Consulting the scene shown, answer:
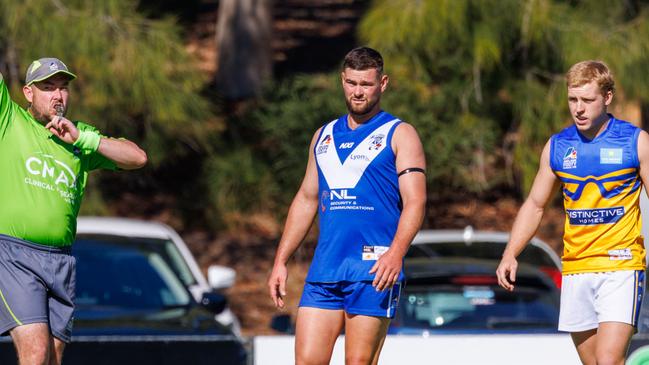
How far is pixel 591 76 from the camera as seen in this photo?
613 cm

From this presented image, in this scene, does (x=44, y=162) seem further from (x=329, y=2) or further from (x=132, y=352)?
(x=329, y=2)

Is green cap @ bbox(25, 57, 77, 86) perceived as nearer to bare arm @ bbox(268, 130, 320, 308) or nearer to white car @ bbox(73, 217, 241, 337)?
bare arm @ bbox(268, 130, 320, 308)

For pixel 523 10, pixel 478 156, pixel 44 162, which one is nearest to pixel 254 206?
pixel 478 156

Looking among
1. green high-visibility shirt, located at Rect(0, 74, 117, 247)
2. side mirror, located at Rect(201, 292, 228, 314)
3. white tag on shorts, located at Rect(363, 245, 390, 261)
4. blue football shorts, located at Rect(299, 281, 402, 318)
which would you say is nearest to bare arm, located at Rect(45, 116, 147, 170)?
green high-visibility shirt, located at Rect(0, 74, 117, 247)

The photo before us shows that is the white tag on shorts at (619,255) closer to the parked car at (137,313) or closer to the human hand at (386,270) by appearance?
the human hand at (386,270)

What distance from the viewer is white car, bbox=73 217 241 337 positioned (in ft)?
30.1

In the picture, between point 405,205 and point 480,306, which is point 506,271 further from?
point 480,306

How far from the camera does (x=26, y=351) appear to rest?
592 centimetres

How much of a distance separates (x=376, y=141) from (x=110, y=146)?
1251 mm

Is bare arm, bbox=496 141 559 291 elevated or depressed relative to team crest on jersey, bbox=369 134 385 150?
depressed

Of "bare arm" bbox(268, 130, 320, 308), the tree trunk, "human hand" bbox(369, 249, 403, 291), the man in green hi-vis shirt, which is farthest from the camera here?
the tree trunk

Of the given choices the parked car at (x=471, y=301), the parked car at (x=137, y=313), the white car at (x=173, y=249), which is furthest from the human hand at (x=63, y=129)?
the white car at (x=173, y=249)

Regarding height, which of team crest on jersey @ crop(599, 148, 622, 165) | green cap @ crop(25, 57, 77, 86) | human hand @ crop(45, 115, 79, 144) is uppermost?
green cap @ crop(25, 57, 77, 86)

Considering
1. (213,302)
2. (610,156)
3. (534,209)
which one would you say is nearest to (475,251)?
(213,302)
